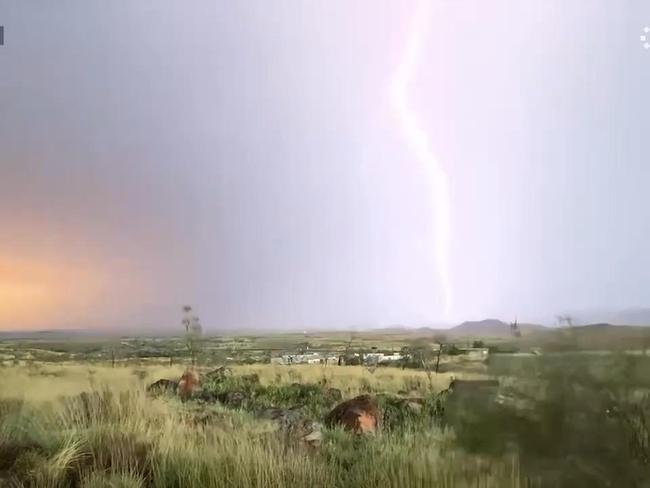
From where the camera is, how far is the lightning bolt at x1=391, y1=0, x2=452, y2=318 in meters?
1.92

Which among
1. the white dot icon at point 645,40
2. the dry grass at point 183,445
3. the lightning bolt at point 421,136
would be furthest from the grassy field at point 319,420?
the white dot icon at point 645,40

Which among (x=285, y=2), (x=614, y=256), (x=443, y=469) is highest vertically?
(x=285, y=2)

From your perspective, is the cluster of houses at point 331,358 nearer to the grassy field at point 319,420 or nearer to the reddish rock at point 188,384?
the grassy field at point 319,420

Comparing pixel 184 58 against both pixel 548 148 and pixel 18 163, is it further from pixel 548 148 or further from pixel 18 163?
pixel 548 148

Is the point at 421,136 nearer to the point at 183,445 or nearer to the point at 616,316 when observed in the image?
the point at 616,316

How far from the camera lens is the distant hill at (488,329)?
5.98 ft

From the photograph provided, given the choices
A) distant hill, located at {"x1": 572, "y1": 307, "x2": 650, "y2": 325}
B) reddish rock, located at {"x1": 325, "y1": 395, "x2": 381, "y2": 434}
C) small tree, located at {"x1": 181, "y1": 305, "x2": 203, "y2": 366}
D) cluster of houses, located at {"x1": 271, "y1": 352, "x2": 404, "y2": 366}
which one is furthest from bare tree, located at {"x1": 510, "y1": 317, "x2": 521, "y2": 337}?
small tree, located at {"x1": 181, "y1": 305, "x2": 203, "y2": 366}

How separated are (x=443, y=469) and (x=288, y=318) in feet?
1.94

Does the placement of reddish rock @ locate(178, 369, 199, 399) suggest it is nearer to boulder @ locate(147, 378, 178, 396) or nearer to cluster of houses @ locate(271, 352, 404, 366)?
boulder @ locate(147, 378, 178, 396)

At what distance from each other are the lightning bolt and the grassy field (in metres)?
0.34

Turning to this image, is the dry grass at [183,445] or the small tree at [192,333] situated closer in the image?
the dry grass at [183,445]

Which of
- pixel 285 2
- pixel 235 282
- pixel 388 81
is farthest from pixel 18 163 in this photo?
pixel 388 81

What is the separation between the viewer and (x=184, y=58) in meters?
2.07

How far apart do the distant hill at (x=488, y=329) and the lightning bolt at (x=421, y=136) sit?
0.13 meters
